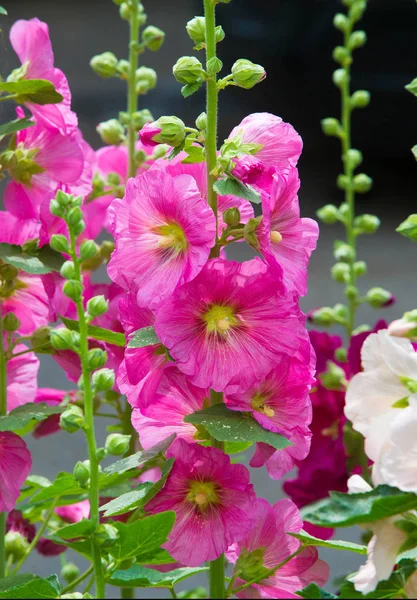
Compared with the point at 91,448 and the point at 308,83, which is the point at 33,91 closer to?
→ the point at 91,448

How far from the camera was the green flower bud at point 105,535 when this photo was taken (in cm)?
34

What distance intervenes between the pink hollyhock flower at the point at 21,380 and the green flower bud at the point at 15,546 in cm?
8

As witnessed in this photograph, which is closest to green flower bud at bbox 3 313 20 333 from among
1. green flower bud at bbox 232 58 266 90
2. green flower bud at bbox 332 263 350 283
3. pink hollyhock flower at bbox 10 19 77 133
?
pink hollyhock flower at bbox 10 19 77 133

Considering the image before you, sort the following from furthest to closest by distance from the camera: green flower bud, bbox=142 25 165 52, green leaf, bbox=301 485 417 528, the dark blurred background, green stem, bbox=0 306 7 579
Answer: the dark blurred background, green flower bud, bbox=142 25 165 52, green stem, bbox=0 306 7 579, green leaf, bbox=301 485 417 528

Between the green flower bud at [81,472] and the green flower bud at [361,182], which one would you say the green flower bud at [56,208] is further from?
the green flower bud at [361,182]

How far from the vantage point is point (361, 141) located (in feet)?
6.85

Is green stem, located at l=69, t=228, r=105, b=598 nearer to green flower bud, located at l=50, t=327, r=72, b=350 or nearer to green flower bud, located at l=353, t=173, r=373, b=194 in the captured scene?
green flower bud, located at l=50, t=327, r=72, b=350

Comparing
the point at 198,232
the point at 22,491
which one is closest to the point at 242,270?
the point at 198,232

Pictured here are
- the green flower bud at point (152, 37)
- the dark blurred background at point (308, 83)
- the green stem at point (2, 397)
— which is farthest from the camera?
the dark blurred background at point (308, 83)

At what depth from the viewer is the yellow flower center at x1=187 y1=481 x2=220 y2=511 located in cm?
38

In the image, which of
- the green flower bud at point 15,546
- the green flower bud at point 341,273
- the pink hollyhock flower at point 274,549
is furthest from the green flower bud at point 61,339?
the green flower bud at point 341,273

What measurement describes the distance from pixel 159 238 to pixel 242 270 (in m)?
0.04

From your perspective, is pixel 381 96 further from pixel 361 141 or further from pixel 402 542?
pixel 402 542

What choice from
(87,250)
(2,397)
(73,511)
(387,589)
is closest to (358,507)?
(387,589)
